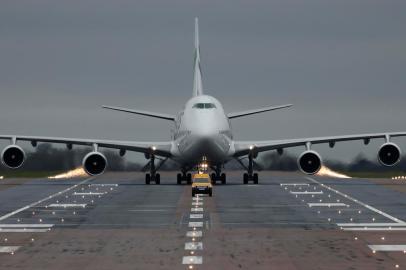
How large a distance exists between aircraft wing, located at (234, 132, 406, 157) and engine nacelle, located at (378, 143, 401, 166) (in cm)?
77

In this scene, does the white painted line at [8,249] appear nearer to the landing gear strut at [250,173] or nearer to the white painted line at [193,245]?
the white painted line at [193,245]

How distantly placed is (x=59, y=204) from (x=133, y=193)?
39.5 ft

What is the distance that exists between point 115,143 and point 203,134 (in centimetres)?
981

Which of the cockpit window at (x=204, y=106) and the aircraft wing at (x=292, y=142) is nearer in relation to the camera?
the cockpit window at (x=204, y=106)

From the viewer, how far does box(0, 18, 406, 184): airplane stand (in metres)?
71.5

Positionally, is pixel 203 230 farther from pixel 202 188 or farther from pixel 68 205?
pixel 202 188

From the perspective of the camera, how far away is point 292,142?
77.7 metres

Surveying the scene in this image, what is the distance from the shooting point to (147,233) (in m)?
37.0

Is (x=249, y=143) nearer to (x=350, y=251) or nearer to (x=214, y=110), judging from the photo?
(x=214, y=110)

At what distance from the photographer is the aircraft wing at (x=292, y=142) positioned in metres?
76.6

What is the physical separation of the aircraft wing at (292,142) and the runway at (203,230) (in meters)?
9.99

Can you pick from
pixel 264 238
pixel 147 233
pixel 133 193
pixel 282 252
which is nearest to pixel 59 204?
pixel 133 193

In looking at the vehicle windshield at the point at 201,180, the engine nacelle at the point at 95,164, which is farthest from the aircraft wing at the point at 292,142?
the vehicle windshield at the point at 201,180

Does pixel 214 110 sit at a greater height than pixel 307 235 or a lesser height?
greater
